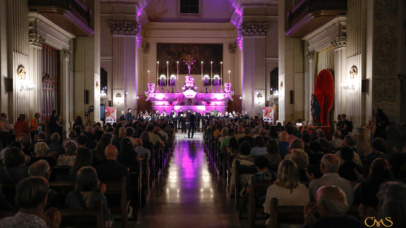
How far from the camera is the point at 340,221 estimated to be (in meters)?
3.15

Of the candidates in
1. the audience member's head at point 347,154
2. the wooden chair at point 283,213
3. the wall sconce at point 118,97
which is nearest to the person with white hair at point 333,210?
the wooden chair at point 283,213

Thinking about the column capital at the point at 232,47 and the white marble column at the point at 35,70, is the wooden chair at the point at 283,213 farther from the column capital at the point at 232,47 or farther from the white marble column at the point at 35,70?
the column capital at the point at 232,47

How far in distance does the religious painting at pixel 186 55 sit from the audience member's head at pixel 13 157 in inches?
1205

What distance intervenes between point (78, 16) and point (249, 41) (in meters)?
15.5

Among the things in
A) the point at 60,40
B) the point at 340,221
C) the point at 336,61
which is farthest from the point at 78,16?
the point at 340,221

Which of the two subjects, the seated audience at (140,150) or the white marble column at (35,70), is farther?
the white marble column at (35,70)

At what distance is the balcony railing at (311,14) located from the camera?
15359 mm

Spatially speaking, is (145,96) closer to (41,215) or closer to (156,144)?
(156,144)

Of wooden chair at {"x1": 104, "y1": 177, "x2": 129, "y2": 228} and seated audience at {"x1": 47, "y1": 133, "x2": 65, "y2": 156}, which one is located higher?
seated audience at {"x1": 47, "y1": 133, "x2": 65, "y2": 156}

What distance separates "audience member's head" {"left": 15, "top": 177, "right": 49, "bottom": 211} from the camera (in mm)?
3195

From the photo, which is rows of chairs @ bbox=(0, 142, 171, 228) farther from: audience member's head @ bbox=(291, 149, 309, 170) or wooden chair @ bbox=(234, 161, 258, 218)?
audience member's head @ bbox=(291, 149, 309, 170)

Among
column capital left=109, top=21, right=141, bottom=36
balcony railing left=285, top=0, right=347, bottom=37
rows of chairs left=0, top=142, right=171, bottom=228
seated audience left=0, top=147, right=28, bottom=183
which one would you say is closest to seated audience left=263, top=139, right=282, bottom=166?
rows of chairs left=0, top=142, right=171, bottom=228

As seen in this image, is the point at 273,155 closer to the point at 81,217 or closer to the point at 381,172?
the point at 381,172

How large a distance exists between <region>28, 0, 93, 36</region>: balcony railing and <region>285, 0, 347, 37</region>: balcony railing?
9530 mm
